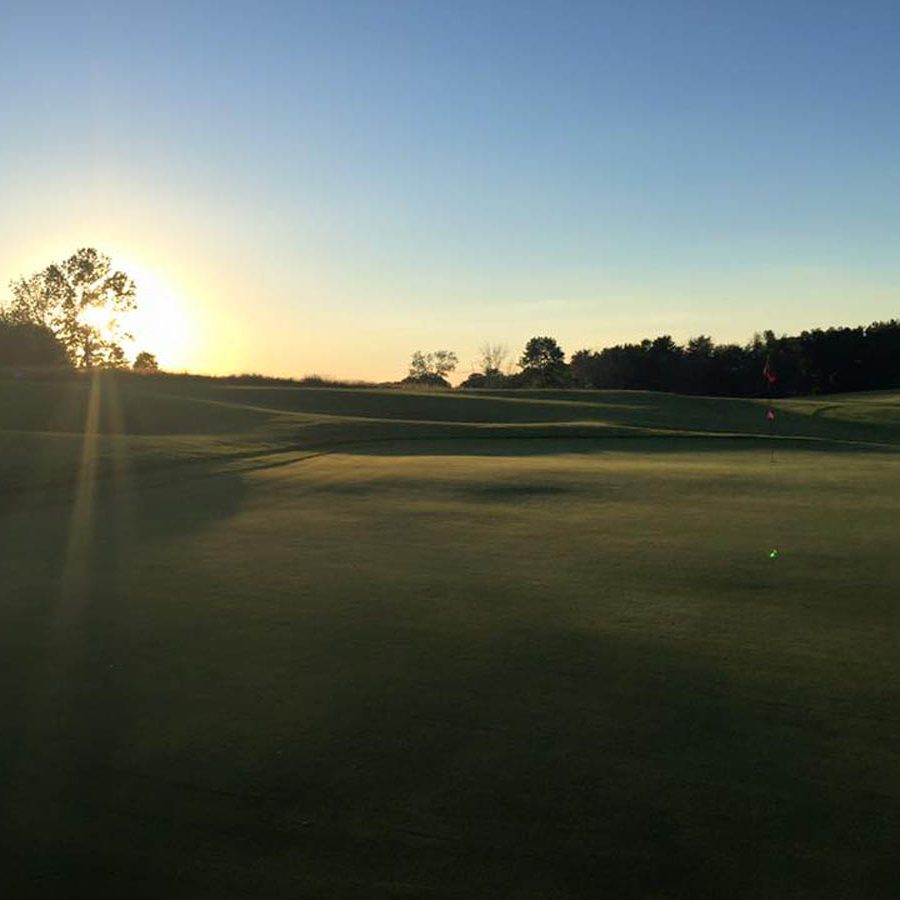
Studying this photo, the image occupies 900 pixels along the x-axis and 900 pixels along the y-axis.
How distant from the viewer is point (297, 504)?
50.6ft

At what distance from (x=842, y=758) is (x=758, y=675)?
1.33m

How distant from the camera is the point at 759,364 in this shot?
90.0 m

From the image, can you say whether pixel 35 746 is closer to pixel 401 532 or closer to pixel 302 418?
pixel 401 532

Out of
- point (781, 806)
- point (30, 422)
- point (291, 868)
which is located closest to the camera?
point (291, 868)

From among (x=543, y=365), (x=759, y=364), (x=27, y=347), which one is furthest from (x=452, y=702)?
(x=543, y=365)

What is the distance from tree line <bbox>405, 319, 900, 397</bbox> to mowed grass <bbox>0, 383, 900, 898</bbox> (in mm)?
75963

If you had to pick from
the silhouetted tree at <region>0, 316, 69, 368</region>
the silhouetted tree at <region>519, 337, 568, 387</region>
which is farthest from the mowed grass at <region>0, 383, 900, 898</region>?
the silhouetted tree at <region>519, 337, 568, 387</region>

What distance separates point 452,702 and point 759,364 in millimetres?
88937

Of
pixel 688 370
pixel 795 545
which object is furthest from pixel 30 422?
pixel 688 370

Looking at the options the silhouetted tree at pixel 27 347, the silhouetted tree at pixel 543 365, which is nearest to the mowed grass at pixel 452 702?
the silhouetted tree at pixel 27 347

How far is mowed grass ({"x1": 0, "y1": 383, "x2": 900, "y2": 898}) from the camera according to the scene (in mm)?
4320

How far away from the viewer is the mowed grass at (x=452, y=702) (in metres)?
4.32

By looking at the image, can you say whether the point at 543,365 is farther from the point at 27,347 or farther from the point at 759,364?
the point at 27,347

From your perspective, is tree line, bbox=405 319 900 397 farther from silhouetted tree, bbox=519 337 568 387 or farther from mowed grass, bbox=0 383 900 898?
A: mowed grass, bbox=0 383 900 898
